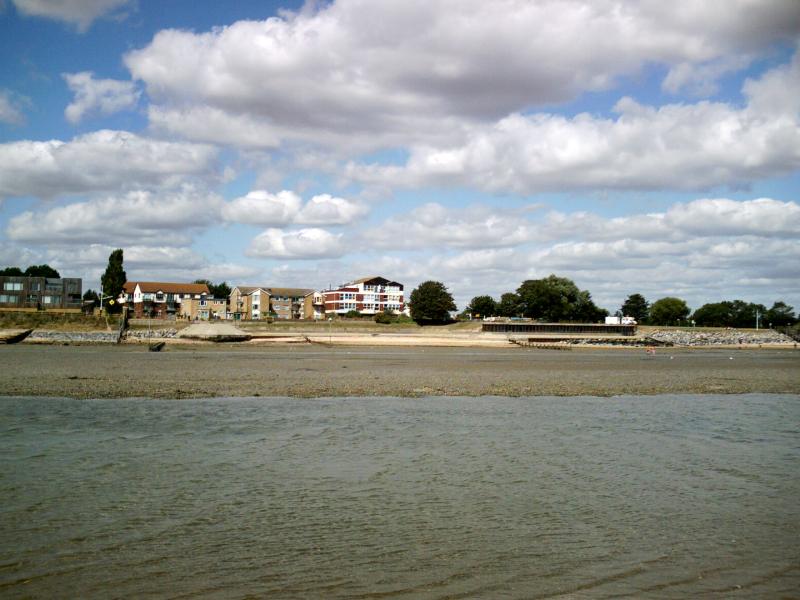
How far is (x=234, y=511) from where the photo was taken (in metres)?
10.9

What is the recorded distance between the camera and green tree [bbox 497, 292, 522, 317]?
138 meters

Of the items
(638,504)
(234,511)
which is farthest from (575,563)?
(234,511)

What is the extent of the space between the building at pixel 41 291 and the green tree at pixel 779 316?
16199cm

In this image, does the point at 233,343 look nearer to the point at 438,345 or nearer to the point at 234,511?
the point at 438,345

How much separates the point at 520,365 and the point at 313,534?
130 ft

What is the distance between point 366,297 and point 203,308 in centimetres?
3980

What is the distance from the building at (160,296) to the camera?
512 feet

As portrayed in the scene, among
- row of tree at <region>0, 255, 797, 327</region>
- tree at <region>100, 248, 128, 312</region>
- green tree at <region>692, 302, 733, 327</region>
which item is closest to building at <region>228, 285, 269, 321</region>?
row of tree at <region>0, 255, 797, 327</region>

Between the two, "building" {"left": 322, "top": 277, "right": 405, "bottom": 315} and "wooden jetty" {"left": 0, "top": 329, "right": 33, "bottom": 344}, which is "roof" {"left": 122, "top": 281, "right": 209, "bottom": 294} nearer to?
"building" {"left": 322, "top": 277, "right": 405, "bottom": 315}

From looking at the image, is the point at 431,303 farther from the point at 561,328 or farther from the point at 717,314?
the point at 717,314

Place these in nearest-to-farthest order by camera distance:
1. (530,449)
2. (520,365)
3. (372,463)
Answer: (372,463), (530,449), (520,365)

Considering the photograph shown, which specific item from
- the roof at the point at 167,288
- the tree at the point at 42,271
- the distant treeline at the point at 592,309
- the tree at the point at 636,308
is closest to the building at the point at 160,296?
the roof at the point at 167,288

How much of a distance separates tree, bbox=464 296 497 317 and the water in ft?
503

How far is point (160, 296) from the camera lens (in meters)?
163
